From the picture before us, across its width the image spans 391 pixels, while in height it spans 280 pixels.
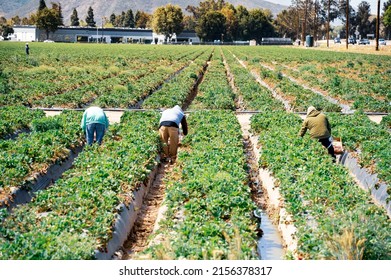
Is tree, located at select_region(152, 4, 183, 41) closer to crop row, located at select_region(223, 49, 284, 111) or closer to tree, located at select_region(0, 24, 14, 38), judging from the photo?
tree, located at select_region(0, 24, 14, 38)

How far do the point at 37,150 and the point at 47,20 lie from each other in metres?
148

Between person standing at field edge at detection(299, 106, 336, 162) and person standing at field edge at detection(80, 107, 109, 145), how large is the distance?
188 inches

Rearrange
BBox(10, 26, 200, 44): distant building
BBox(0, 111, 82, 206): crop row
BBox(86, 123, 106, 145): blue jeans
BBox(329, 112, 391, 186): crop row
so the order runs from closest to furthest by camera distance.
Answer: BBox(0, 111, 82, 206): crop row, BBox(329, 112, 391, 186): crop row, BBox(86, 123, 106, 145): blue jeans, BBox(10, 26, 200, 44): distant building

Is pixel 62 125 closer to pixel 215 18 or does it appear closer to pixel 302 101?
pixel 302 101

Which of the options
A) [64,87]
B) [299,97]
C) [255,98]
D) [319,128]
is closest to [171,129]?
[319,128]

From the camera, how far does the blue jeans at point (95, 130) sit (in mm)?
15034

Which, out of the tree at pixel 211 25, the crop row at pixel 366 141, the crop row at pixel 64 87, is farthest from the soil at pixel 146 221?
the tree at pixel 211 25

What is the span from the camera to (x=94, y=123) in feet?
49.1

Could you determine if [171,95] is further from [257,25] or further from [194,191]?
[257,25]

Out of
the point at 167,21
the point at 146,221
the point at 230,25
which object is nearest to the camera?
the point at 146,221

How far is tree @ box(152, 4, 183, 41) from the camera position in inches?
6486

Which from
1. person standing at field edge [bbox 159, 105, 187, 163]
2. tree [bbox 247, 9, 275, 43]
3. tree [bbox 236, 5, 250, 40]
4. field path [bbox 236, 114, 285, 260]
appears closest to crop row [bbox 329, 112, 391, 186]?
field path [bbox 236, 114, 285, 260]
